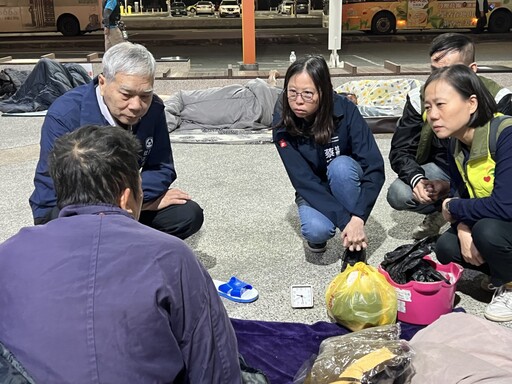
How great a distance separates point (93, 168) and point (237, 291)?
179 cm

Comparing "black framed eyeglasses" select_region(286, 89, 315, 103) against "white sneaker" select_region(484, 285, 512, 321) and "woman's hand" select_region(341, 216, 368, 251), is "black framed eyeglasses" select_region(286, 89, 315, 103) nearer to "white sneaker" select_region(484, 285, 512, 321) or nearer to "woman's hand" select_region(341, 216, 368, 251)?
"woman's hand" select_region(341, 216, 368, 251)

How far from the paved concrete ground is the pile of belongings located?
325 millimetres

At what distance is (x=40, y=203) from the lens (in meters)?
2.84

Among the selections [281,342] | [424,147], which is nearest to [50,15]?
[424,147]

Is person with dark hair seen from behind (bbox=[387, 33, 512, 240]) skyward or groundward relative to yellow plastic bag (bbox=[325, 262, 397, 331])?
skyward

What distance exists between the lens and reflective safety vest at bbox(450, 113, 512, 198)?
264 centimetres

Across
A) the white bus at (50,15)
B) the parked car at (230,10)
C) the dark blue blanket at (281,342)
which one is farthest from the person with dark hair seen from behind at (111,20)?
the parked car at (230,10)

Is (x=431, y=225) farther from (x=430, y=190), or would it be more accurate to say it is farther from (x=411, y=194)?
(x=430, y=190)

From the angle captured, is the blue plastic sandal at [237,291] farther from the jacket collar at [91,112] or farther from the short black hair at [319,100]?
the jacket collar at [91,112]

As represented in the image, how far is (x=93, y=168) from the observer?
1.45 metres

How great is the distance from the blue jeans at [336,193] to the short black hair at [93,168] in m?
1.86

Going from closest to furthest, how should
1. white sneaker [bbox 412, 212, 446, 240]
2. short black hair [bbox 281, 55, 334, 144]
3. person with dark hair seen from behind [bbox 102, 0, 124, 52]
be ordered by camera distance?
short black hair [bbox 281, 55, 334, 144], white sneaker [bbox 412, 212, 446, 240], person with dark hair seen from behind [bbox 102, 0, 124, 52]

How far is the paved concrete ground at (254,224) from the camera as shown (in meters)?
3.16

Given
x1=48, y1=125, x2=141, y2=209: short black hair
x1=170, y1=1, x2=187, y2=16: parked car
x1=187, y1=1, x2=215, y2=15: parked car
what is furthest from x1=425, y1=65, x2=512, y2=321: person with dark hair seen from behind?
x1=170, y1=1, x2=187, y2=16: parked car
